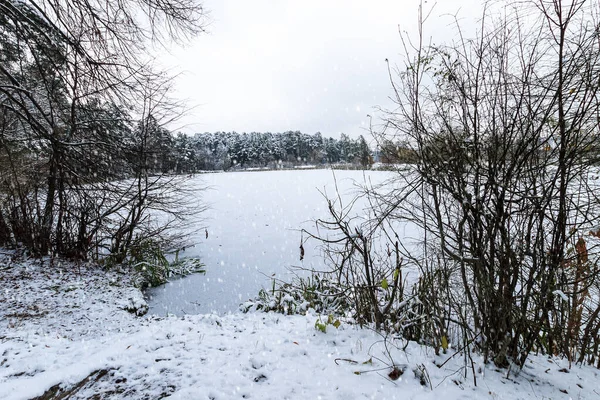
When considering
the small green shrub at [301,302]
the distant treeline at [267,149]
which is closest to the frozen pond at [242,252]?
the small green shrub at [301,302]

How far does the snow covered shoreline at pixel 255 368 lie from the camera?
1990mm

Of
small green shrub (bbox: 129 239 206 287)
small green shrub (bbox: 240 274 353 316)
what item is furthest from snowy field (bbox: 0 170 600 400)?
small green shrub (bbox: 129 239 206 287)

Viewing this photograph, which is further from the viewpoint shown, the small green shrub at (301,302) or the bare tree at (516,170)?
the small green shrub at (301,302)

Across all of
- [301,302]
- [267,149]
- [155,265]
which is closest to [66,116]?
[155,265]

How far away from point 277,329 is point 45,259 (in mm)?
5579

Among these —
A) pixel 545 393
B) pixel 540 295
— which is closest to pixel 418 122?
pixel 540 295

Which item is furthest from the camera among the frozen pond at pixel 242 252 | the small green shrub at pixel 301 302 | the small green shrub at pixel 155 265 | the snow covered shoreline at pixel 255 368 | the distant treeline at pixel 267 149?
the distant treeline at pixel 267 149

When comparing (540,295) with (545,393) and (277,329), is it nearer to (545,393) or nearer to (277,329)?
(545,393)

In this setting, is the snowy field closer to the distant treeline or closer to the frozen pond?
the frozen pond

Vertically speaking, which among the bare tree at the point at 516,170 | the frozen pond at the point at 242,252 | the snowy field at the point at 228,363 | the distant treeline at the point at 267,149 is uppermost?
the distant treeline at the point at 267,149

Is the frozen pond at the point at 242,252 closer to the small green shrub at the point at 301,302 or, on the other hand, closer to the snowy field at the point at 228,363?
the small green shrub at the point at 301,302

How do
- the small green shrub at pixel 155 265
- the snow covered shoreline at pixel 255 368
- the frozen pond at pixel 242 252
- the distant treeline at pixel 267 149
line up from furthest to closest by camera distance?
the distant treeline at pixel 267 149, the small green shrub at pixel 155 265, the frozen pond at pixel 242 252, the snow covered shoreline at pixel 255 368

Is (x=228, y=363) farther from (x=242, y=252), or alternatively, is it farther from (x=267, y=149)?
(x=267, y=149)

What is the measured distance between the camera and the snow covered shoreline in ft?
6.53
